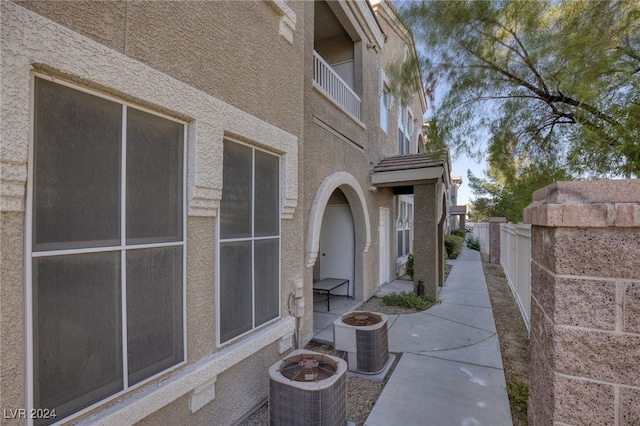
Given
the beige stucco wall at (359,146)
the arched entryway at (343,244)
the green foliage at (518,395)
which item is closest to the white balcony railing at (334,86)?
the beige stucco wall at (359,146)

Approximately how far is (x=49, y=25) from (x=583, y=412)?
3780mm

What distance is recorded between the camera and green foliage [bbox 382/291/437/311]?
788 cm

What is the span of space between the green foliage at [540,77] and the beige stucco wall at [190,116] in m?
2.88

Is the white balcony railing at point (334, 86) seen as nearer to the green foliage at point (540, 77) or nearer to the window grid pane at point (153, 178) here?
the green foliage at point (540, 77)

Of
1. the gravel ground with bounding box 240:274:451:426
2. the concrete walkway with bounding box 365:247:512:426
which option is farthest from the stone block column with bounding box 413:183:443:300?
the gravel ground with bounding box 240:274:451:426

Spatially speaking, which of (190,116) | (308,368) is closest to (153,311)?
(308,368)

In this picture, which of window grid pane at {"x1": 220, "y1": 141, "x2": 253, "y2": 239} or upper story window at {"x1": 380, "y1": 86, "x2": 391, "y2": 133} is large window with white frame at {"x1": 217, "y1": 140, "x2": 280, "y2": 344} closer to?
window grid pane at {"x1": 220, "y1": 141, "x2": 253, "y2": 239}

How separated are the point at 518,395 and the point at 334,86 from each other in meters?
6.51

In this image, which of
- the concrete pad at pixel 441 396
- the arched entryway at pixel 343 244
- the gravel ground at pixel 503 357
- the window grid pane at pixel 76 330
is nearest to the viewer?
the window grid pane at pixel 76 330

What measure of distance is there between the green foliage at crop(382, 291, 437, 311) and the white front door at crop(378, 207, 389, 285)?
6.14 ft

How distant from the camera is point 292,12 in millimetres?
4484

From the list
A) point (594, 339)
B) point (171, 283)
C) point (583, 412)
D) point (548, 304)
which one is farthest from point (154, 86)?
point (583, 412)

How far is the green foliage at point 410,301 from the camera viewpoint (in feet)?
25.8

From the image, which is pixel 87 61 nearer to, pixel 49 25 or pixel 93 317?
pixel 49 25
